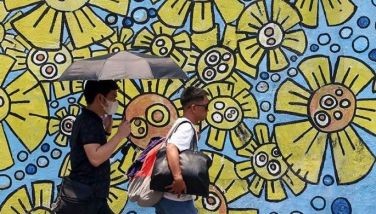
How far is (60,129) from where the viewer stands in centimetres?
553

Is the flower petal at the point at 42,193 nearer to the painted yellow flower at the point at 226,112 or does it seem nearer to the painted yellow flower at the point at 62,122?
the painted yellow flower at the point at 62,122

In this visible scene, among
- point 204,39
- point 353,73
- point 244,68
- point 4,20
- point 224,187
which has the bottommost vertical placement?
point 224,187

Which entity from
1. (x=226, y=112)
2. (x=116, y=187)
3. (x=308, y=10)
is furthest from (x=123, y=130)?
(x=308, y=10)

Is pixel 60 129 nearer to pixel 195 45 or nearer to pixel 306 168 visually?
pixel 195 45

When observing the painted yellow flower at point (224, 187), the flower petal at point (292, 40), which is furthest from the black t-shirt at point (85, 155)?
the flower petal at point (292, 40)

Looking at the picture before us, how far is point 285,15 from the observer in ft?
18.2

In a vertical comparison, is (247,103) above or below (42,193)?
above

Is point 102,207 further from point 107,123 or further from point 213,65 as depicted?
point 213,65

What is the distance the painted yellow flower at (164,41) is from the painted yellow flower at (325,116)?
86 cm

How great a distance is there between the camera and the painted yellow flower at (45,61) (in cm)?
553

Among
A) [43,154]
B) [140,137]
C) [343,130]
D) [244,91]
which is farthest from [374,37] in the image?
[43,154]

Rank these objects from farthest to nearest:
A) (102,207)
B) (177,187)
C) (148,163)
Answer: (102,207), (148,163), (177,187)

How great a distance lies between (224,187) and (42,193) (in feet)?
4.83

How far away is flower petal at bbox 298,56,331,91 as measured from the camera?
5531 mm
